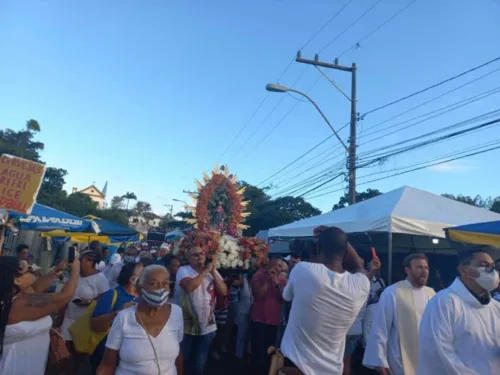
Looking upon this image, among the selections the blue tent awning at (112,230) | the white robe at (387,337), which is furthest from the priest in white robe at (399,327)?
the blue tent awning at (112,230)

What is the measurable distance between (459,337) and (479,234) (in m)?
3.06

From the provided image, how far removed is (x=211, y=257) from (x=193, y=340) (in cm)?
105

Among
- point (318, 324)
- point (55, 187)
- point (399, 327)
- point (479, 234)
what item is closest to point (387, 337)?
point (399, 327)

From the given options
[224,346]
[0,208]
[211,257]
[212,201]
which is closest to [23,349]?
[211,257]

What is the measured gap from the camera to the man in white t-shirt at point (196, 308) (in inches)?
194

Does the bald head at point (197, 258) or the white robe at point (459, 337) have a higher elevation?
the bald head at point (197, 258)

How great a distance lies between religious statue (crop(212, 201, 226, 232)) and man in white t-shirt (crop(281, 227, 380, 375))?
3408mm

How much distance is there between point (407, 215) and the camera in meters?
6.96

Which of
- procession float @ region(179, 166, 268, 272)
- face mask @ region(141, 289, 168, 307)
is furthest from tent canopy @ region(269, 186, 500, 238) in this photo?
face mask @ region(141, 289, 168, 307)

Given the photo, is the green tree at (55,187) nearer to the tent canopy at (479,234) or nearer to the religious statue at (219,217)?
the religious statue at (219,217)

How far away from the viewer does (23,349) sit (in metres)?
3.06

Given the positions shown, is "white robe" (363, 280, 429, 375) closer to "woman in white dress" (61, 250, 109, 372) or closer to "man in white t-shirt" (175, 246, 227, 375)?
"man in white t-shirt" (175, 246, 227, 375)

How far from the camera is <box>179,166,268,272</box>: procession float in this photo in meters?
5.81

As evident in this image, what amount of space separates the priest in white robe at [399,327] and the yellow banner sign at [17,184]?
480 cm
